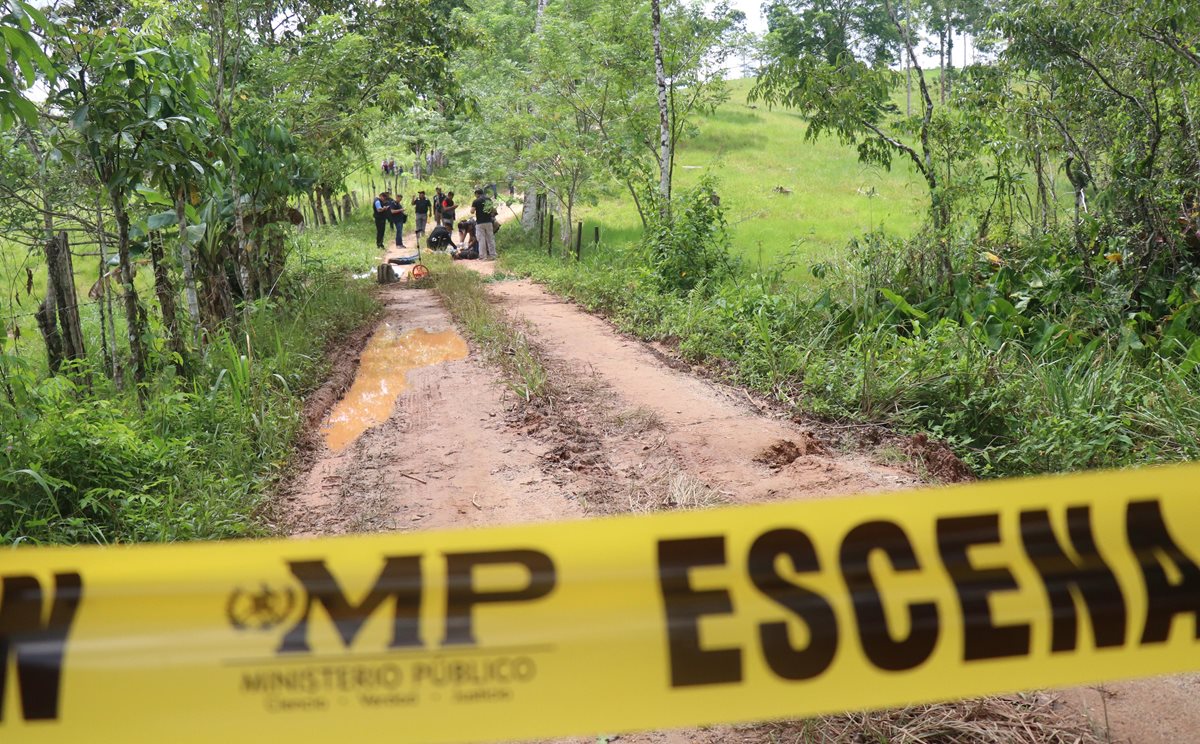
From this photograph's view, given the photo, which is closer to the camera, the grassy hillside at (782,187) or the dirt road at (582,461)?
the dirt road at (582,461)

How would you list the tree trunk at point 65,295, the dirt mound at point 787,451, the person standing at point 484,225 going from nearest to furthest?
the dirt mound at point 787,451 → the tree trunk at point 65,295 → the person standing at point 484,225

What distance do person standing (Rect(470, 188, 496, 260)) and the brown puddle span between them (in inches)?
381

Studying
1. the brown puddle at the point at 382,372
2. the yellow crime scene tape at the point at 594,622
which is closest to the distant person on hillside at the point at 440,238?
the brown puddle at the point at 382,372

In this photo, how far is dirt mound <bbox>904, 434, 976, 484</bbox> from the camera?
5.24 m

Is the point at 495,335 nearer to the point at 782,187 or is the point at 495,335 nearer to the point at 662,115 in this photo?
the point at 662,115

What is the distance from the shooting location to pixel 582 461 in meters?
5.78

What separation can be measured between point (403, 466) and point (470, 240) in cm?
1628

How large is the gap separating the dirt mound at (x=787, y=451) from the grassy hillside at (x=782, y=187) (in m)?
4.79

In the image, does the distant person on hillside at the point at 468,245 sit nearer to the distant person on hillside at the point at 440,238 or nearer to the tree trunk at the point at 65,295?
the distant person on hillside at the point at 440,238

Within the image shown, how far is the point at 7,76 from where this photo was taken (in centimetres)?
360

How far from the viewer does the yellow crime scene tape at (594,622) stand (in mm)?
1567

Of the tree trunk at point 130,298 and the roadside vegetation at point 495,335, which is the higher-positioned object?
the tree trunk at point 130,298

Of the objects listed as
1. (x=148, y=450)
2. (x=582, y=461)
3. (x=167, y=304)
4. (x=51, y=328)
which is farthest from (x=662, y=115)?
(x=148, y=450)

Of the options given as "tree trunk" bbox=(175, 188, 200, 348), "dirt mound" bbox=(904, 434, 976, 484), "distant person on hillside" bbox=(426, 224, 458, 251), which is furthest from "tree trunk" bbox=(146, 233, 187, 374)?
"distant person on hillside" bbox=(426, 224, 458, 251)
